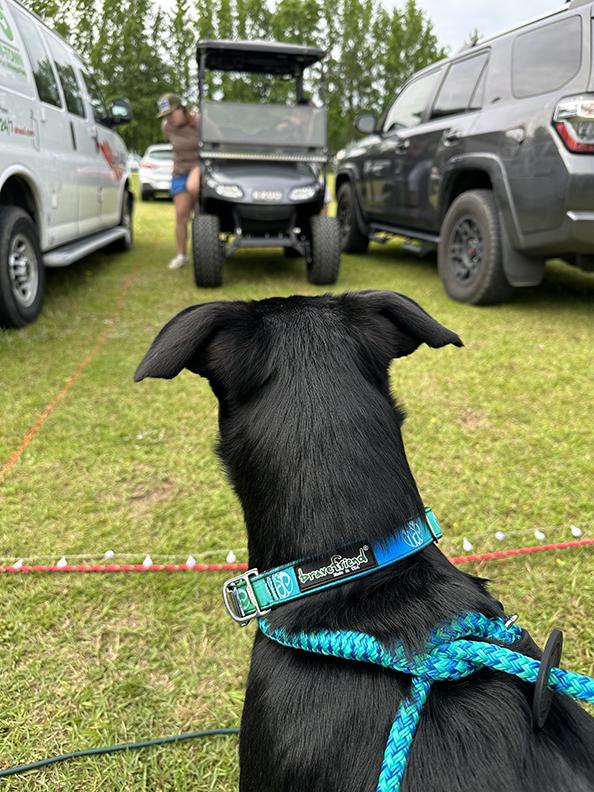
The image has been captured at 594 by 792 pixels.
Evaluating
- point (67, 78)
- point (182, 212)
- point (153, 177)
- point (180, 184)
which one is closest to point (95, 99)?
point (67, 78)

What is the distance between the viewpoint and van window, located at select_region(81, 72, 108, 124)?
6.29 m

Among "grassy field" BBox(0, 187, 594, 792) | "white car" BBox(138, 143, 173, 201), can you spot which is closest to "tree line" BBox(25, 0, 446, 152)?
"white car" BBox(138, 143, 173, 201)

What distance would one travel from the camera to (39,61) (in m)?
4.73

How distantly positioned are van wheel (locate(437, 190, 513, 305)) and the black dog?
163 inches

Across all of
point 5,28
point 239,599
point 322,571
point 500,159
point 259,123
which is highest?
point 5,28

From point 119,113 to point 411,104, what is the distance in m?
3.52

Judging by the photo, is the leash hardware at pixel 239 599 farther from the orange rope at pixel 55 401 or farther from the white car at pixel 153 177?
the white car at pixel 153 177

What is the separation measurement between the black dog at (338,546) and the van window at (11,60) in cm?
389

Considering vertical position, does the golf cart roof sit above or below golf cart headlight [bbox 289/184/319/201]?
above

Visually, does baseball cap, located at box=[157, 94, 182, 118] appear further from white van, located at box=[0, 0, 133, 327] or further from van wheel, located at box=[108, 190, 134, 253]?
van wheel, located at box=[108, 190, 134, 253]

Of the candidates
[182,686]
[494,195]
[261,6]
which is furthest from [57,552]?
[261,6]

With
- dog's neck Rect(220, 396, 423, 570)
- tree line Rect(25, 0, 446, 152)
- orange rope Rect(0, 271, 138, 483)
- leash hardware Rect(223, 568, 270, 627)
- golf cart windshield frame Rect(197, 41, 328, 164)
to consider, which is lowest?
orange rope Rect(0, 271, 138, 483)

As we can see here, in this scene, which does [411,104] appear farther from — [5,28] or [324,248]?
[5,28]

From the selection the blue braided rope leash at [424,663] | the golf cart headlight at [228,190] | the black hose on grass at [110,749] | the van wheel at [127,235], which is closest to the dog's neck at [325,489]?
the blue braided rope leash at [424,663]
